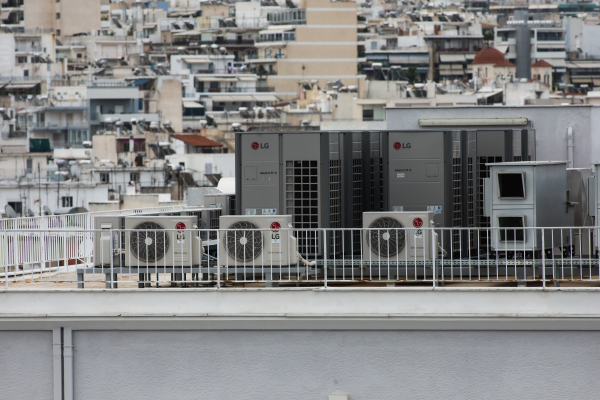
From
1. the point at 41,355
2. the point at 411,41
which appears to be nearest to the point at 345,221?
the point at 41,355

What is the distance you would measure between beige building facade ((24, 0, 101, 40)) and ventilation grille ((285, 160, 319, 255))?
108 meters

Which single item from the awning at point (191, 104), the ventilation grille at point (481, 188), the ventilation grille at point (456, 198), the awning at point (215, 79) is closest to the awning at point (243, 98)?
the awning at point (215, 79)

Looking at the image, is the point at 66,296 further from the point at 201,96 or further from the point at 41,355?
the point at 201,96

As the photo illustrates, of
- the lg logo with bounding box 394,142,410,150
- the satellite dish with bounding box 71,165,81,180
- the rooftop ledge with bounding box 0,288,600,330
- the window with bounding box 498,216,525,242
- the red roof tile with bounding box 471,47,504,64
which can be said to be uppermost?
the red roof tile with bounding box 471,47,504,64

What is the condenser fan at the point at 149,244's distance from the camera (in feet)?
40.9

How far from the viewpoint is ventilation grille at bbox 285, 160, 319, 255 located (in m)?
13.3

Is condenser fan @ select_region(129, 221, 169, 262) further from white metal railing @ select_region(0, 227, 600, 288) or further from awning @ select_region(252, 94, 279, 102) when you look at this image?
awning @ select_region(252, 94, 279, 102)

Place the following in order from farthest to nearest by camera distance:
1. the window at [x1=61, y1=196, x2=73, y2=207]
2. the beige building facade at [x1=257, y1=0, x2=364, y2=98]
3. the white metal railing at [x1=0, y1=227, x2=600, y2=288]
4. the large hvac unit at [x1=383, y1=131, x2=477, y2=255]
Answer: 1. the beige building facade at [x1=257, y1=0, x2=364, y2=98]
2. the window at [x1=61, y1=196, x2=73, y2=207]
3. the large hvac unit at [x1=383, y1=131, x2=477, y2=255]
4. the white metal railing at [x1=0, y1=227, x2=600, y2=288]

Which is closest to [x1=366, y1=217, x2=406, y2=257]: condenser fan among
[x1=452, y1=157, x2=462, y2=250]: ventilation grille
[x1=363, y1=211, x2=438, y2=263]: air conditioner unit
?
[x1=363, y1=211, x2=438, y2=263]: air conditioner unit

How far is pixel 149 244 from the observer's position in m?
12.5

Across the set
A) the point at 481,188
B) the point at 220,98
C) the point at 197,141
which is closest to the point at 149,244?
the point at 481,188

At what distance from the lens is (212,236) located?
14.5 meters

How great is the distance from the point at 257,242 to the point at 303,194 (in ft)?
4.13

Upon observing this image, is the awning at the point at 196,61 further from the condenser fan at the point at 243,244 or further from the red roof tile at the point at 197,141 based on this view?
the condenser fan at the point at 243,244
